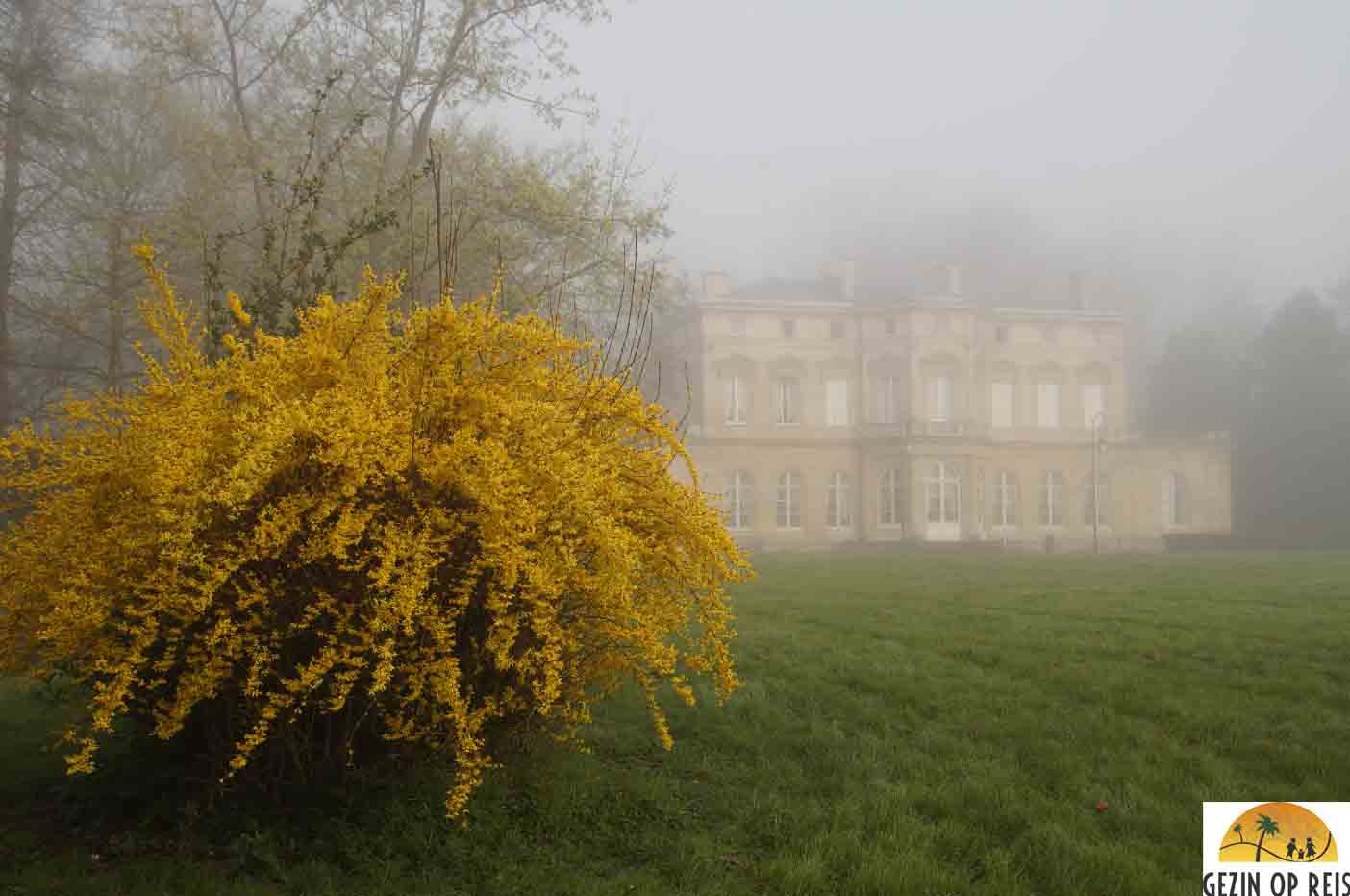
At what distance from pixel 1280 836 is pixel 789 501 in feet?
119

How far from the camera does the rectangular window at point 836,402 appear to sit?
42.3 metres

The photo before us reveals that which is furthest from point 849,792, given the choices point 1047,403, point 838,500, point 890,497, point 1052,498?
point 1047,403

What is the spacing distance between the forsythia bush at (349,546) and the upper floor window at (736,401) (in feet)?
121

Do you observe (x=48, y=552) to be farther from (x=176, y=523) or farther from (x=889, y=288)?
(x=889, y=288)

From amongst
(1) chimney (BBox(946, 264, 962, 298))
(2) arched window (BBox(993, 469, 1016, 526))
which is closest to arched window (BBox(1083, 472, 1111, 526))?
(2) arched window (BBox(993, 469, 1016, 526))

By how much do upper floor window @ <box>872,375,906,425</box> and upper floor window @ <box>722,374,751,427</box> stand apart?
16.9ft

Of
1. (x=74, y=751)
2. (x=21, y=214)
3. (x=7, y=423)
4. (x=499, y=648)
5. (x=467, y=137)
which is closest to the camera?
(x=499, y=648)

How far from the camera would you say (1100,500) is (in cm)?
4222

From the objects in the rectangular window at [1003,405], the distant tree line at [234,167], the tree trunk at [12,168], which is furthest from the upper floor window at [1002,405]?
the tree trunk at [12,168]

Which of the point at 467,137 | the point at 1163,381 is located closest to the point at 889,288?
the point at 1163,381

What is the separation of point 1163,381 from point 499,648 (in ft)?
183

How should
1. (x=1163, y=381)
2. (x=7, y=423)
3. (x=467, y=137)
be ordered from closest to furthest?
(x=7, y=423) → (x=467, y=137) → (x=1163, y=381)

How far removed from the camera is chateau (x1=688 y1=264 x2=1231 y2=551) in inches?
1617

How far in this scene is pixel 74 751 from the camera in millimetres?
5570
